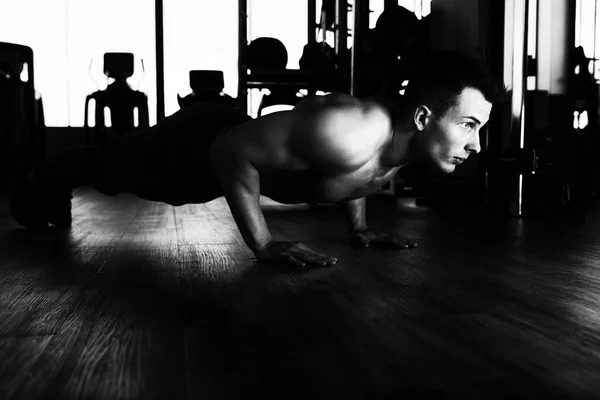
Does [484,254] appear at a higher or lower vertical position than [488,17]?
lower

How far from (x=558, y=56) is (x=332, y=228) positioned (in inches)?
43.7

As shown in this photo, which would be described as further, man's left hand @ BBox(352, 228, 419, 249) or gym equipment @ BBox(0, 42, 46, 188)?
gym equipment @ BBox(0, 42, 46, 188)

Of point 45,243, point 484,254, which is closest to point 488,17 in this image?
point 484,254

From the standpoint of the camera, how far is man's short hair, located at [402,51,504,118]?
116cm

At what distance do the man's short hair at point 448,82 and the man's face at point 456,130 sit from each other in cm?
1

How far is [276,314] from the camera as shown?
84 cm

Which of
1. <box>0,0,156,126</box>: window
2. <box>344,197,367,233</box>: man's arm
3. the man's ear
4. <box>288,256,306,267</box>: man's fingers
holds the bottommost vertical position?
<box>288,256,306,267</box>: man's fingers

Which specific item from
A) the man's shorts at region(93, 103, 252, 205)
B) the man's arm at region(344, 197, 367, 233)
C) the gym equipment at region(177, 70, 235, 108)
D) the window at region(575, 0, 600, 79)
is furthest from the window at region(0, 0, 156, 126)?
the man's arm at region(344, 197, 367, 233)

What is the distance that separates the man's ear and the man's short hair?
1 cm

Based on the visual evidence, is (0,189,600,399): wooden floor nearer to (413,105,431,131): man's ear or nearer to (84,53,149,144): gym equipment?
(413,105,431,131): man's ear

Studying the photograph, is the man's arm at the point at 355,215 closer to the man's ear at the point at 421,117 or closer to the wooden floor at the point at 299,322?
the wooden floor at the point at 299,322

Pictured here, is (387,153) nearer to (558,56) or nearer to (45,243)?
(45,243)

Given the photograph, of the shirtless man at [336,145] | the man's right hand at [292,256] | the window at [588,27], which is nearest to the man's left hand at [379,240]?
the shirtless man at [336,145]

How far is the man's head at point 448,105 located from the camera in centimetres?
116
